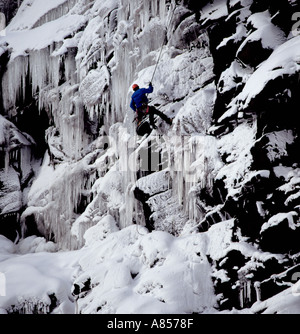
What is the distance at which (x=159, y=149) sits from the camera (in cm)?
645

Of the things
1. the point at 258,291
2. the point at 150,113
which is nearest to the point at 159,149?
the point at 150,113

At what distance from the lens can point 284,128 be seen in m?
4.51

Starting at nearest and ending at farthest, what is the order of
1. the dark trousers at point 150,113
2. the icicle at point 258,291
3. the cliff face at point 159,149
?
the icicle at point 258,291 < the cliff face at point 159,149 < the dark trousers at point 150,113

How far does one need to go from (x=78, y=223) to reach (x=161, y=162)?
258 cm

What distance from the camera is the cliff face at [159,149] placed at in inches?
177

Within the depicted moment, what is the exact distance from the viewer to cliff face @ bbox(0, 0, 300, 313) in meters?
4.49

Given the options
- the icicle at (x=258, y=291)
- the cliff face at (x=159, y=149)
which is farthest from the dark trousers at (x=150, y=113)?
the icicle at (x=258, y=291)

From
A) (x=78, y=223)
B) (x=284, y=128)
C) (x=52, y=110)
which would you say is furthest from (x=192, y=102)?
(x=52, y=110)

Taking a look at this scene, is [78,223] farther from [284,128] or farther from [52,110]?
[284,128]

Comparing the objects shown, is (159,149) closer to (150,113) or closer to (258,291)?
(150,113)

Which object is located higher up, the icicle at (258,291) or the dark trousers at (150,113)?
the dark trousers at (150,113)

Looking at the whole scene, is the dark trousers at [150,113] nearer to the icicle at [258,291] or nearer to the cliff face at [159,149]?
the cliff face at [159,149]

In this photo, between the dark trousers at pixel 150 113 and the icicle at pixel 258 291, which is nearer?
the icicle at pixel 258 291

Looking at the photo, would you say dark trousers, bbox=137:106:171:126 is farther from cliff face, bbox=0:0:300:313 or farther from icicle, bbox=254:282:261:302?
icicle, bbox=254:282:261:302
